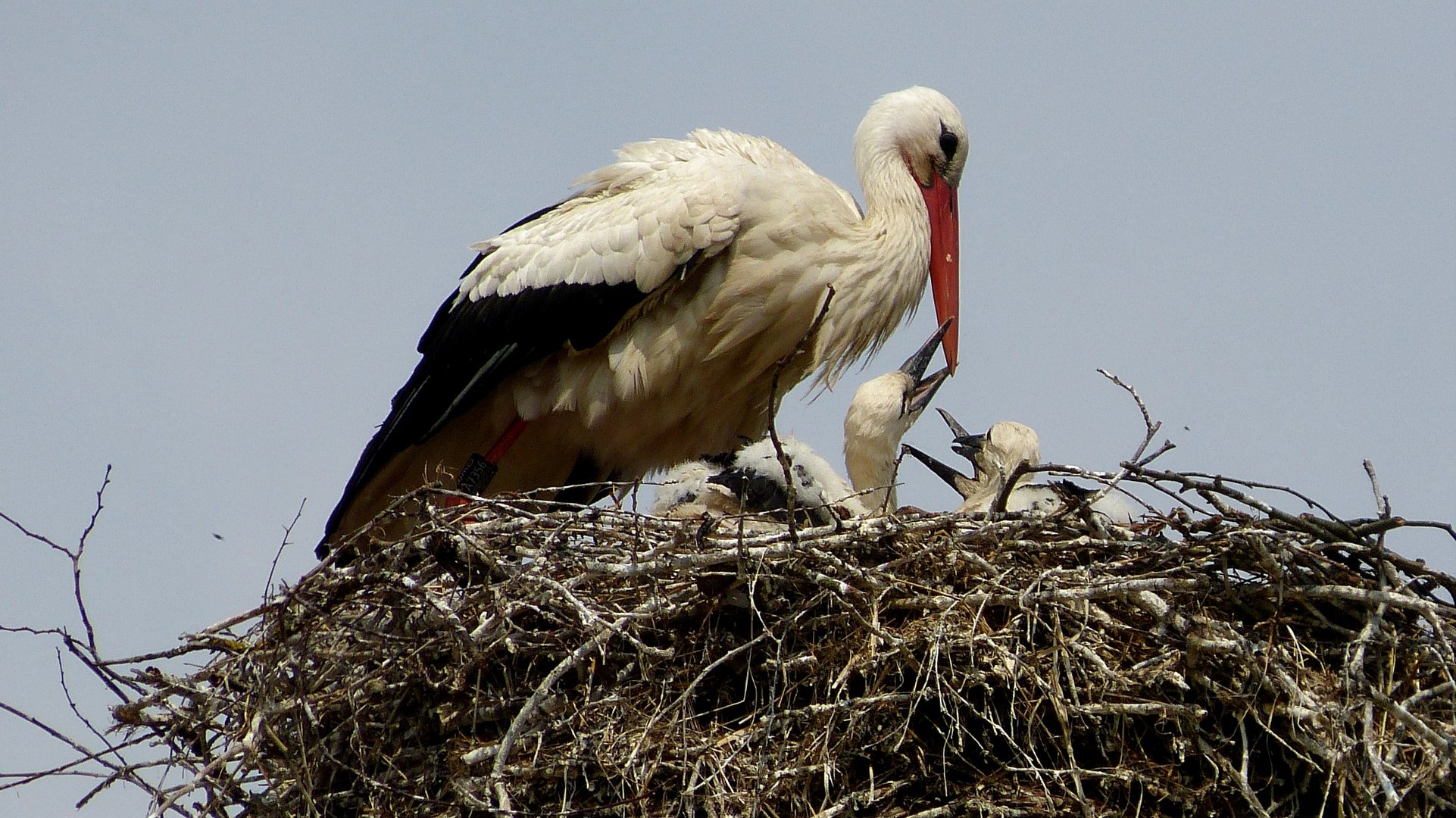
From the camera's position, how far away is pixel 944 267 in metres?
4.83

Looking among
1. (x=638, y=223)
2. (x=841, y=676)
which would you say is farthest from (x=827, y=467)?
(x=841, y=676)

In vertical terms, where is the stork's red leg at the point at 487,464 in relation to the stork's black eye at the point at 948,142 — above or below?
below

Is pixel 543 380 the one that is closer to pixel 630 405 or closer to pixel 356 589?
pixel 630 405

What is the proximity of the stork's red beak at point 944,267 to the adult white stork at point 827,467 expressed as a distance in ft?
0.12

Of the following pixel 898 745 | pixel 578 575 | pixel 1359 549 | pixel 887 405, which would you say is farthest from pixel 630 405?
pixel 1359 549

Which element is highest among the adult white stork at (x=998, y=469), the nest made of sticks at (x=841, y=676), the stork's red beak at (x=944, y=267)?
the stork's red beak at (x=944, y=267)

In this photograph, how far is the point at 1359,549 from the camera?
333cm

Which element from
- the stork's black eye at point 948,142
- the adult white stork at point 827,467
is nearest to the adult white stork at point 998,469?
the adult white stork at point 827,467

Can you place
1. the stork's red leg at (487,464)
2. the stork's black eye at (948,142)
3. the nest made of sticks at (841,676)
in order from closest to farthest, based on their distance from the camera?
the nest made of sticks at (841,676), the stork's red leg at (487,464), the stork's black eye at (948,142)

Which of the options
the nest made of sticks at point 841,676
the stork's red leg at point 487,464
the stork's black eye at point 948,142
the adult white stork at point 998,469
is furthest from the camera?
the stork's black eye at point 948,142

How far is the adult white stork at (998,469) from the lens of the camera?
14.1 feet

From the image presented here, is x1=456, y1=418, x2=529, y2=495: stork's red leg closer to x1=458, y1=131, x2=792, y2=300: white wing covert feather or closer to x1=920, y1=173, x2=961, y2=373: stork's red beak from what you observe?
x1=458, y1=131, x2=792, y2=300: white wing covert feather

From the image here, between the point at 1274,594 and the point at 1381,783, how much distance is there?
467mm

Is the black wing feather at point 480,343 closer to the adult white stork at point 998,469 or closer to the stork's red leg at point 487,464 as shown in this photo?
the stork's red leg at point 487,464
